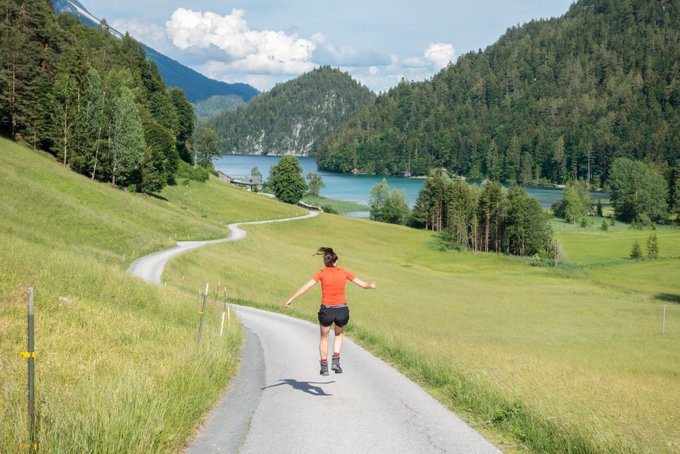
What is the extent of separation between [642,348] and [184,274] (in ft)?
107

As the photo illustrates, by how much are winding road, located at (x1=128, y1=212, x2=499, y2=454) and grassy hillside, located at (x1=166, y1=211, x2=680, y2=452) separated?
88 cm

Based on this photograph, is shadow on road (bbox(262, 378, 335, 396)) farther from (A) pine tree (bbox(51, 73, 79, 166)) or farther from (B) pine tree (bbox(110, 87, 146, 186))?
(B) pine tree (bbox(110, 87, 146, 186))

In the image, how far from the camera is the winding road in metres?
8.70

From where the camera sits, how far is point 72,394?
847 cm

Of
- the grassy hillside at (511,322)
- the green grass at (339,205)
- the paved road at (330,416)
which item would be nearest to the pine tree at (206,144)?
the green grass at (339,205)

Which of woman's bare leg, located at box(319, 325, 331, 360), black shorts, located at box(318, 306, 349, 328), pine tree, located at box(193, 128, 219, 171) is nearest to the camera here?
black shorts, located at box(318, 306, 349, 328)

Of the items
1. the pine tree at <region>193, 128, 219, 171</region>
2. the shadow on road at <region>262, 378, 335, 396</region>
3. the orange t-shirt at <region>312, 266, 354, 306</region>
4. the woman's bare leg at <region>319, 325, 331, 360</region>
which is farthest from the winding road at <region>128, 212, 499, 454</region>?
the pine tree at <region>193, 128, 219, 171</region>

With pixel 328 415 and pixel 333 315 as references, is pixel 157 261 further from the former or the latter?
pixel 328 415

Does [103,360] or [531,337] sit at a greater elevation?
[103,360]

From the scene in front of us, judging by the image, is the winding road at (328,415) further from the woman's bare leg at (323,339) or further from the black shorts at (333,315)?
the black shorts at (333,315)

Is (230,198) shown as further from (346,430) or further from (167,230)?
(346,430)

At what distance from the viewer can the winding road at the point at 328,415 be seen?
8.70 m

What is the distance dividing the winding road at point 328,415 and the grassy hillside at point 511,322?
88 centimetres

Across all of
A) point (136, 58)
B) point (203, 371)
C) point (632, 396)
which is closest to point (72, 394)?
point (203, 371)
